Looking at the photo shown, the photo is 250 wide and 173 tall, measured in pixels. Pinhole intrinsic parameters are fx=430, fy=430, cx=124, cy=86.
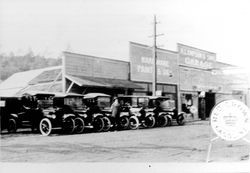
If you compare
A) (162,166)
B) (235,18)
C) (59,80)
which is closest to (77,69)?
(59,80)

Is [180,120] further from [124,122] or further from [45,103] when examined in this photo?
[45,103]

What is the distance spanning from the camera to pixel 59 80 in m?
5.28

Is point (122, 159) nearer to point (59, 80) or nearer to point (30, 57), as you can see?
point (59, 80)

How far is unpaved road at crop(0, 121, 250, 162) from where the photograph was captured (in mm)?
4941

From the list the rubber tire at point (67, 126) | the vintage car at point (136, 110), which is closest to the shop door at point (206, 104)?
the vintage car at point (136, 110)

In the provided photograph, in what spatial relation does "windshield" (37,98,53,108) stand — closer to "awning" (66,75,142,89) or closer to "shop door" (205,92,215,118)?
"awning" (66,75,142,89)

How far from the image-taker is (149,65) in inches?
206

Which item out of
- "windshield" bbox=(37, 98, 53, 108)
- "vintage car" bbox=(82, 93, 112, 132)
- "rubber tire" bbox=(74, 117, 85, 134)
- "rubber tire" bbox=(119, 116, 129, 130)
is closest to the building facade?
"vintage car" bbox=(82, 93, 112, 132)

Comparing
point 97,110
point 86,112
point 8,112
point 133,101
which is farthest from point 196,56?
point 8,112

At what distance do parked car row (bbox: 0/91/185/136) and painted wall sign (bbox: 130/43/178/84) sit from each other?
0.96 feet

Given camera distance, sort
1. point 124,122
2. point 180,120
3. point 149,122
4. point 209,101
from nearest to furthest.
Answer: point 209,101
point 180,120
point 124,122
point 149,122

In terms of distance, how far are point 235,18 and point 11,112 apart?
291cm

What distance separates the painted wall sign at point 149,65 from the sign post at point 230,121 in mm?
677

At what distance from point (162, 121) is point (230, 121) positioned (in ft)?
3.47
